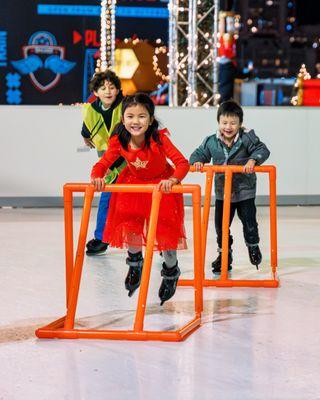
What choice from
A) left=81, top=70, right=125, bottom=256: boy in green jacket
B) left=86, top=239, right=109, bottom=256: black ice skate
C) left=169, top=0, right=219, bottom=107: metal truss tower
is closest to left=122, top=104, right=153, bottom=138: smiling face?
left=81, top=70, right=125, bottom=256: boy in green jacket

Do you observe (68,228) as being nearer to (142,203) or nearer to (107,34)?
(142,203)

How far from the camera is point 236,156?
673cm

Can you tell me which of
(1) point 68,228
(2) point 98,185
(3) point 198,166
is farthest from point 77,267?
(3) point 198,166

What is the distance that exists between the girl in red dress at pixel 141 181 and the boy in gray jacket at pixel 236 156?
1085 millimetres

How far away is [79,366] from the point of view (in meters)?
4.28

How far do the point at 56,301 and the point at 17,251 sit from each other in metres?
A: 2.14

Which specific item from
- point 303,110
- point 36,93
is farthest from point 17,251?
point 36,93

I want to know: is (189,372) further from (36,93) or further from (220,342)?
(36,93)

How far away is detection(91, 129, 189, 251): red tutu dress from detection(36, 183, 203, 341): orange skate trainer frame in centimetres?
23

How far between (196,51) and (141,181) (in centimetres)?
908

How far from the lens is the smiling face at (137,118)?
5.20 m

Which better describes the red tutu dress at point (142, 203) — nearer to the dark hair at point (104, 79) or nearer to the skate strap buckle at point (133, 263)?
the skate strap buckle at point (133, 263)

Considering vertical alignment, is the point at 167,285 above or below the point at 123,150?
below

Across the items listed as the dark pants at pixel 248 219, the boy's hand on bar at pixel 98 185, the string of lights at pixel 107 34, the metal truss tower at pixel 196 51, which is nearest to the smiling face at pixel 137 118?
the boy's hand on bar at pixel 98 185
